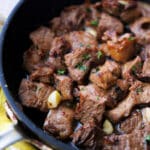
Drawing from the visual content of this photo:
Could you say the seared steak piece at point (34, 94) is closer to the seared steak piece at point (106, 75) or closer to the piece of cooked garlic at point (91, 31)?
the seared steak piece at point (106, 75)

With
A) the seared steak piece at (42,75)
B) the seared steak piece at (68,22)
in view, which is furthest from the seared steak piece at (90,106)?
the seared steak piece at (68,22)

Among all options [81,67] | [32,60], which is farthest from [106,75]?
[32,60]

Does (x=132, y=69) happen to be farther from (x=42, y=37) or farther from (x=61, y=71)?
(x=42, y=37)

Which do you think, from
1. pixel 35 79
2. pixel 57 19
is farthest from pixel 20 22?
pixel 35 79

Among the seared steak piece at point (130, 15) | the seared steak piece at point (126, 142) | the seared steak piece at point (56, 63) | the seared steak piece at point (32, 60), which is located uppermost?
the seared steak piece at point (32, 60)

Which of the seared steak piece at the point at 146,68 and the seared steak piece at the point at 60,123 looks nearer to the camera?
the seared steak piece at the point at 60,123

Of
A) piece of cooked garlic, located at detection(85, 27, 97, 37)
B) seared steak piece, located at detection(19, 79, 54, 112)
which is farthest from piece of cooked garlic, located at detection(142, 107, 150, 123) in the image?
piece of cooked garlic, located at detection(85, 27, 97, 37)

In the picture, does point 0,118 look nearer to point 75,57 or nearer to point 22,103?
point 22,103
